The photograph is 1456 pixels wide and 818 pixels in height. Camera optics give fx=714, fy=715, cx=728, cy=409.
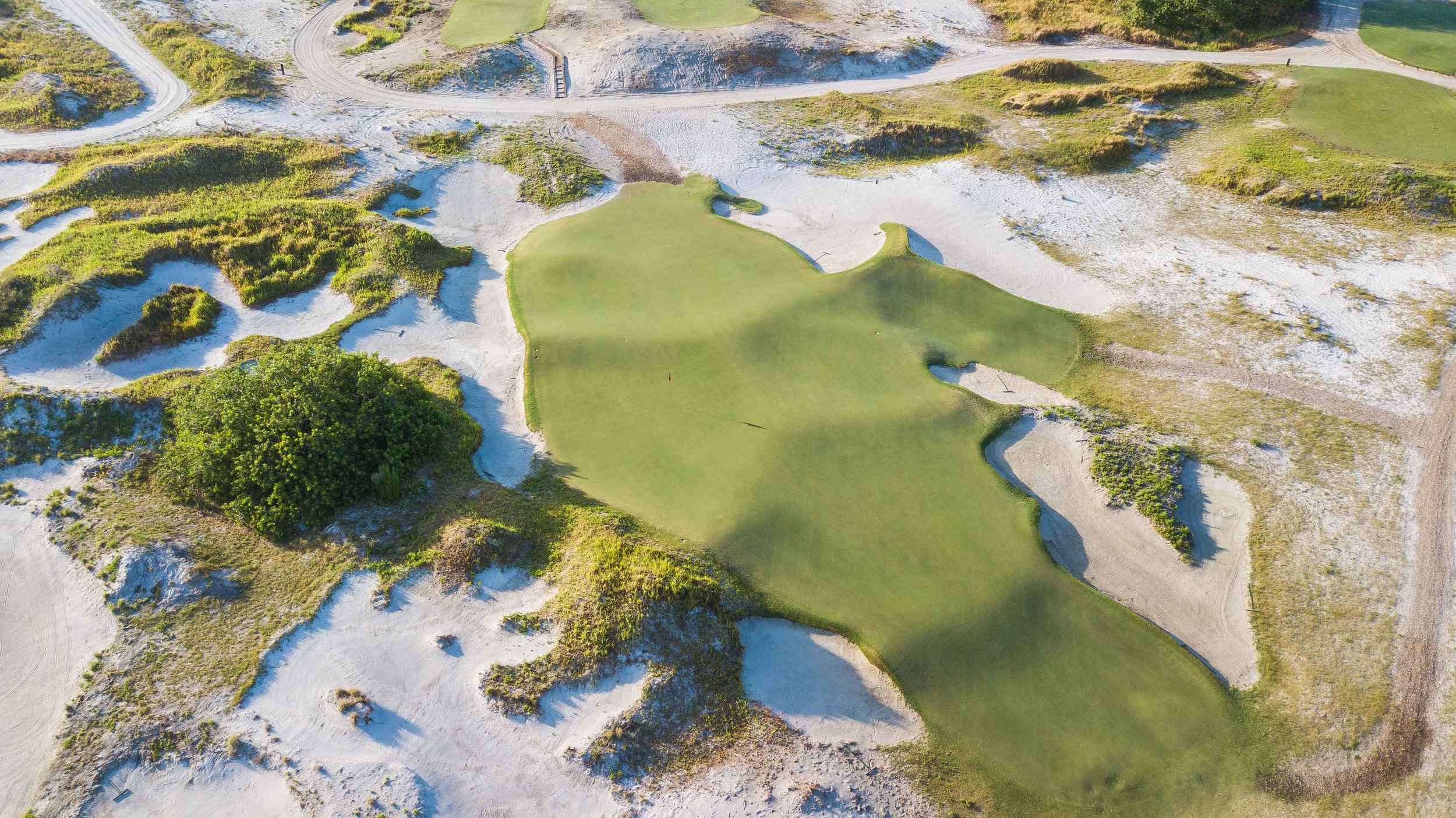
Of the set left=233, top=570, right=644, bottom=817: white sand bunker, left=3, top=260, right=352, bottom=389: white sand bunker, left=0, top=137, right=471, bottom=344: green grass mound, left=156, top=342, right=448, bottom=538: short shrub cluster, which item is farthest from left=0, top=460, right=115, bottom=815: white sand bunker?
left=0, top=137, right=471, bottom=344: green grass mound

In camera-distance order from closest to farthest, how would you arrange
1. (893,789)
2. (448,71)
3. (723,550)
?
(893,789) < (723,550) < (448,71)

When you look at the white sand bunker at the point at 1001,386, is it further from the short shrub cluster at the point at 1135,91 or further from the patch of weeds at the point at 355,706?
the short shrub cluster at the point at 1135,91

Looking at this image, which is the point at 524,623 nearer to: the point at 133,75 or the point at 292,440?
the point at 292,440

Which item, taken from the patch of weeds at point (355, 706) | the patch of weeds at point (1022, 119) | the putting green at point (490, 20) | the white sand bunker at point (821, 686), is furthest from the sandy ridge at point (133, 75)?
the white sand bunker at point (821, 686)

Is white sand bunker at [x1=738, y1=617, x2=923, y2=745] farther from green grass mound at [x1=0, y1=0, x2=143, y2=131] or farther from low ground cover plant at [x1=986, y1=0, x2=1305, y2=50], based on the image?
green grass mound at [x1=0, y1=0, x2=143, y2=131]

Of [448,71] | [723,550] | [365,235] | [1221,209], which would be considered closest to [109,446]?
[365,235]

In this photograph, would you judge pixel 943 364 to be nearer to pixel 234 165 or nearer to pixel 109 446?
pixel 109 446

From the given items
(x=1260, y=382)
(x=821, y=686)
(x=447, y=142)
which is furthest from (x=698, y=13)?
(x=821, y=686)
